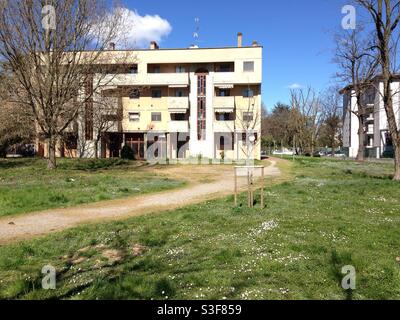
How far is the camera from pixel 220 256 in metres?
5.74

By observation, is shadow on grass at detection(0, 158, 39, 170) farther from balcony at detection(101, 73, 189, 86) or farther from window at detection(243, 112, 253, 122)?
window at detection(243, 112, 253, 122)

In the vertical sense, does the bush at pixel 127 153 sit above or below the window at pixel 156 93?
below

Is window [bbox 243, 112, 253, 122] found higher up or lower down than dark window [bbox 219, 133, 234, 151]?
higher up

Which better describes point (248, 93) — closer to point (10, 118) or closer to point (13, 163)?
point (10, 118)

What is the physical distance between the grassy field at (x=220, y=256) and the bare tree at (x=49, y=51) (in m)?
15.6

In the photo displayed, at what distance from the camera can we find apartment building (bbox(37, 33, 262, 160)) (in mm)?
40906

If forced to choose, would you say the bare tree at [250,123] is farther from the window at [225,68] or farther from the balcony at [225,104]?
the window at [225,68]

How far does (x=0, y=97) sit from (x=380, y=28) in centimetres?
2671

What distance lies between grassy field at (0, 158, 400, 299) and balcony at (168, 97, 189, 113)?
1267 inches

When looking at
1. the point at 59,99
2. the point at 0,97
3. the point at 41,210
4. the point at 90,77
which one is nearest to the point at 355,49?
the point at 90,77

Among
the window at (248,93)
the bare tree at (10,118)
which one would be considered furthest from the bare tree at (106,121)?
the window at (248,93)

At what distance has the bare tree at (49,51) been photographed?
20.6 meters

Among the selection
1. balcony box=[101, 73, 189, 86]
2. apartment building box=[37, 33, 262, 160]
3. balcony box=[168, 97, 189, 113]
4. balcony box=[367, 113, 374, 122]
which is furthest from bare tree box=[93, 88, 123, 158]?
balcony box=[367, 113, 374, 122]
